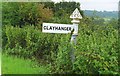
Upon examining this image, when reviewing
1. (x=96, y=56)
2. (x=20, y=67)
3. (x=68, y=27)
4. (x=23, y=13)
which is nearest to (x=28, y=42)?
(x=20, y=67)

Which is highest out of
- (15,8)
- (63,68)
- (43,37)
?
(15,8)

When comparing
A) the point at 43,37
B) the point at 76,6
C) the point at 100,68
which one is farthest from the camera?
the point at 76,6

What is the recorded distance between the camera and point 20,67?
6.96m

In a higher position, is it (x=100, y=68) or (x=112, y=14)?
(x=112, y=14)

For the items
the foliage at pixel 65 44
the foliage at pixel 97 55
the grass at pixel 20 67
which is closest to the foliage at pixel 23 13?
the foliage at pixel 65 44

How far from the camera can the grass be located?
6.83 metres

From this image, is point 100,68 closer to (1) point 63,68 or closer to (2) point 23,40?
(1) point 63,68

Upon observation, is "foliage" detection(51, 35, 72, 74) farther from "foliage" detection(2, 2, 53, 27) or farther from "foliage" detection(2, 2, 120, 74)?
"foliage" detection(2, 2, 53, 27)

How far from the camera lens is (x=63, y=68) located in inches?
261

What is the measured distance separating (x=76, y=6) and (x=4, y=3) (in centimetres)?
152

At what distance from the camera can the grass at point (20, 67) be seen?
6.83m

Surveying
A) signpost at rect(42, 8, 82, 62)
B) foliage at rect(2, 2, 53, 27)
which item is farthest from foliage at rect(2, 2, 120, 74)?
signpost at rect(42, 8, 82, 62)

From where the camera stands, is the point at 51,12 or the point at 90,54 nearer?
A: the point at 90,54

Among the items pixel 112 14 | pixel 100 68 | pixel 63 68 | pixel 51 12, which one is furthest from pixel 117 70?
pixel 51 12
